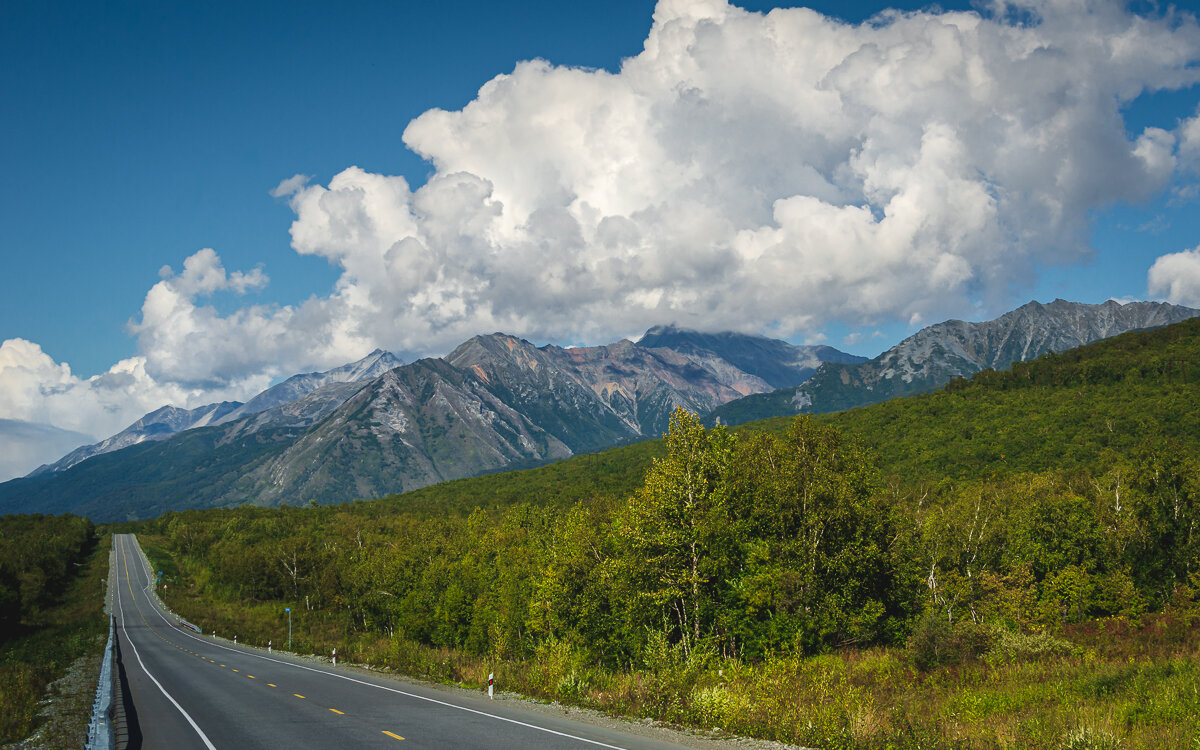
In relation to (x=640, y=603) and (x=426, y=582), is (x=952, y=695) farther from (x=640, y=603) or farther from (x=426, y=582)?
(x=426, y=582)

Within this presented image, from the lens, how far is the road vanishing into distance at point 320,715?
19547mm

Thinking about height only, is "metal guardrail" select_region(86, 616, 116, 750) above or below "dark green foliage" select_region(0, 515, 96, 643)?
above

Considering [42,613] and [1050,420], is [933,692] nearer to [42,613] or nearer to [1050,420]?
[42,613]

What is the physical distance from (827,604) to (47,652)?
7042 centimetres

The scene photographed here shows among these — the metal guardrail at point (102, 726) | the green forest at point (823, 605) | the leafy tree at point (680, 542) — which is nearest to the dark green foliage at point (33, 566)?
the green forest at point (823, 605)

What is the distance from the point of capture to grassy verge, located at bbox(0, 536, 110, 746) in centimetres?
2694

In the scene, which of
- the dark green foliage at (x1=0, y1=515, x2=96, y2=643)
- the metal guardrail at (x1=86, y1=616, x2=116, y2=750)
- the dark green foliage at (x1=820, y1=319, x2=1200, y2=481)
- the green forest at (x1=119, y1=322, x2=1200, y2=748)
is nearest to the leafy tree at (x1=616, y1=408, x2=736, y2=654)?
the green forest at (x1=119, y1=322, x2=1200, y2=748)

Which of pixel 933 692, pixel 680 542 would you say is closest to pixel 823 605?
pixel 680 542

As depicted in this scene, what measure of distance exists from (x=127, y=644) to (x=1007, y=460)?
5888 inches

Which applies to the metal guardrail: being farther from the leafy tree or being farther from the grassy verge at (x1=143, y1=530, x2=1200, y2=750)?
the leafy tree

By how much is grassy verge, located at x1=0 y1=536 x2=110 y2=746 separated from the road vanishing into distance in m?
3.88

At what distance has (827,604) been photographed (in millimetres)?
33344

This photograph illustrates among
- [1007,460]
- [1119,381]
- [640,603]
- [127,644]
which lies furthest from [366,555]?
[1119,381]

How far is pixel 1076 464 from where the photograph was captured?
109m
